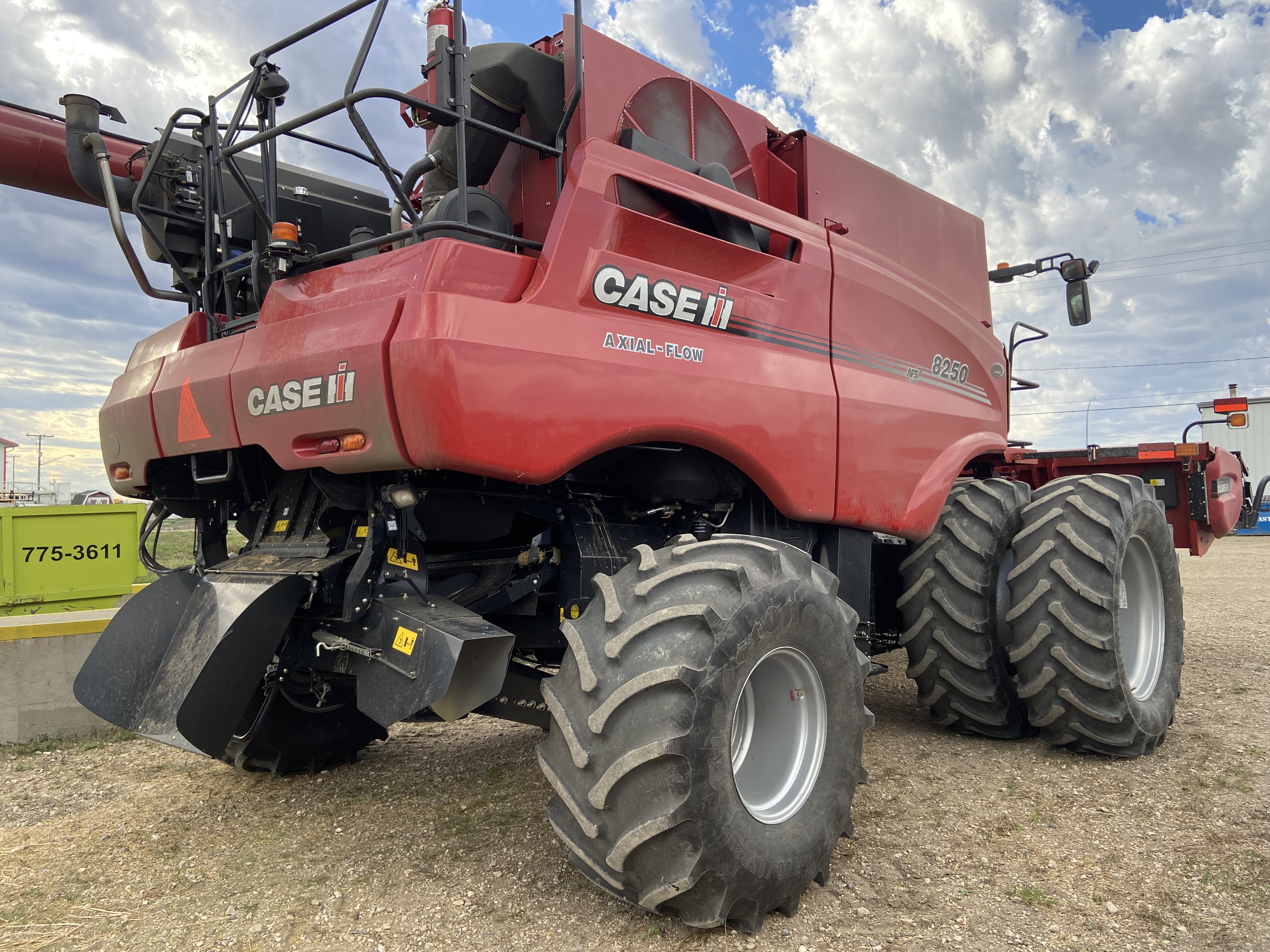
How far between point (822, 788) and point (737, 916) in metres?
0.55

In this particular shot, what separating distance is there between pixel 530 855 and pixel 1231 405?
8999 mm

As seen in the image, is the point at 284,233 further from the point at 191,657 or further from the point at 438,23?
the point at 191,657

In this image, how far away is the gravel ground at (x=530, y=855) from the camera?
113 inches

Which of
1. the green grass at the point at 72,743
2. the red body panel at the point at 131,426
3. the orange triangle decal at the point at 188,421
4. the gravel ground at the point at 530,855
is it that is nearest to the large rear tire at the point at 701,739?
the gravel ground at the point at 530,855

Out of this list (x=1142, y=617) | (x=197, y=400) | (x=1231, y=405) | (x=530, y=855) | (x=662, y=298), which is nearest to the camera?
(x=662, y=298)

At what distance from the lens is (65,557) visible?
747 centimetres

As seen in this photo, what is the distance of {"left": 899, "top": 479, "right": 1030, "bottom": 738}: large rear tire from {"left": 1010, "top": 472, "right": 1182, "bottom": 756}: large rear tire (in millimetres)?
122

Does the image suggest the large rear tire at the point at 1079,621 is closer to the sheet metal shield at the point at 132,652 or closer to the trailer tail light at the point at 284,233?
the trailer tail light at the point at 284,233

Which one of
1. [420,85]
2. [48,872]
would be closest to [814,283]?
[420,85]

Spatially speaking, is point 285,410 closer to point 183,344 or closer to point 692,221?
point 183,344

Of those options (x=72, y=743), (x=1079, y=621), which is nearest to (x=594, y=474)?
(x=1079, y=621)

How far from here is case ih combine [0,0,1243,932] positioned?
9.14 ft

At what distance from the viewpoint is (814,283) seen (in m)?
4.03

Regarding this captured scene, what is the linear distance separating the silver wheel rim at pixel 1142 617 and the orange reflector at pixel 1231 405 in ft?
16.2
